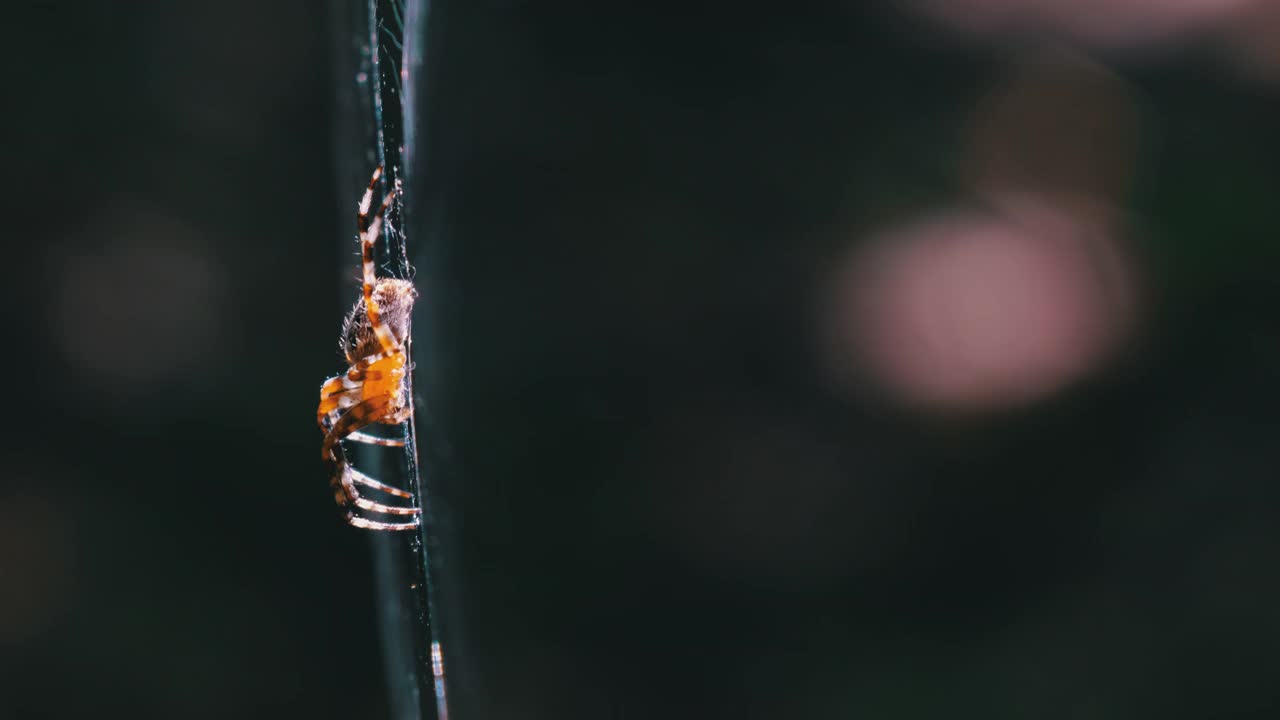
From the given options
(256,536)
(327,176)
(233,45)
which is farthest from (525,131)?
(256,536)

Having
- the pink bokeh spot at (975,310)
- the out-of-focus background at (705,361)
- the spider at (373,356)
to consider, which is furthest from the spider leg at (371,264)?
the pink bokeh spot at (975,310)

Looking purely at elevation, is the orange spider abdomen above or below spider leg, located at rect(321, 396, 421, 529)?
above

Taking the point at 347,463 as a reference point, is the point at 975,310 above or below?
above

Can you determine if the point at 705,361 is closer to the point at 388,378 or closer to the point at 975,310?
the point at 975,310

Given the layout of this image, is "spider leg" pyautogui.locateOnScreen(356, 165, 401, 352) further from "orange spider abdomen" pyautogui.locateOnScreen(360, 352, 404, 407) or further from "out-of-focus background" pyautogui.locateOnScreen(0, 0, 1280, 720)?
"out-of-focus background" pyautogui.locateOnScreen(0, 0, 1280, 720)

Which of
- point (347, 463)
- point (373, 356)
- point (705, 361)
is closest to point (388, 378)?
point (373, 356)

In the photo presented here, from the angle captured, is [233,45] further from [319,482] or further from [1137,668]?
[1137,668]

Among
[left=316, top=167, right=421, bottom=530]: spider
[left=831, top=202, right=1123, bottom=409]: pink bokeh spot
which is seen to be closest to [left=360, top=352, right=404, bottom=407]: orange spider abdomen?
[left=316, top=167, right=421, bottom=530]: spider
